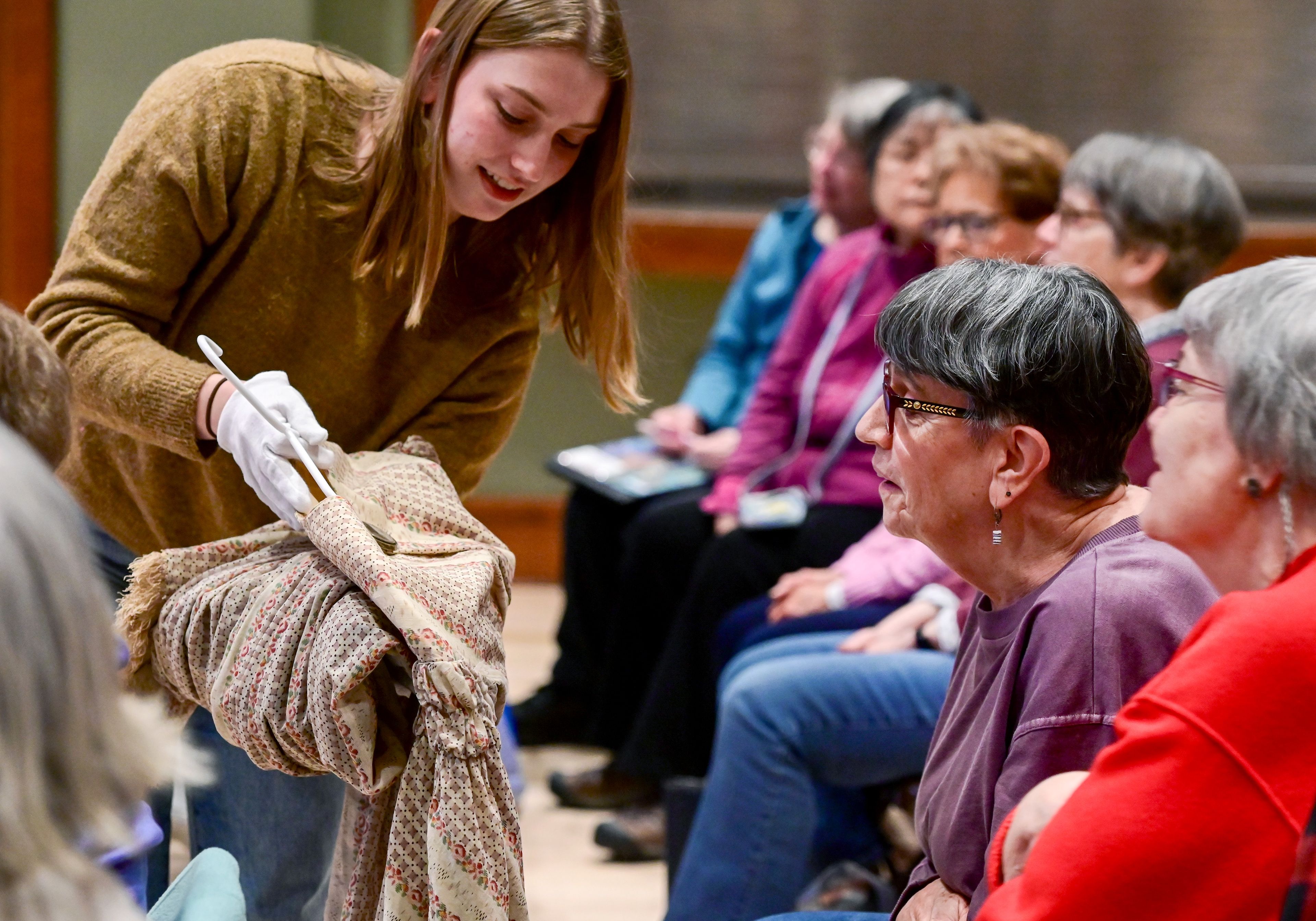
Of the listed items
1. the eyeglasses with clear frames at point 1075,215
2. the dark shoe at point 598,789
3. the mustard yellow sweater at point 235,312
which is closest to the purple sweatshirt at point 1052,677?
the mustard yellow sweater at point 235,312

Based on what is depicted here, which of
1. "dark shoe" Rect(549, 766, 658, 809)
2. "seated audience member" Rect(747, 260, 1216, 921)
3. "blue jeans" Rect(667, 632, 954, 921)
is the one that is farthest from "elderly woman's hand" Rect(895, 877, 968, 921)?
"dark shoe" Rect(549, 766, 658, 809)

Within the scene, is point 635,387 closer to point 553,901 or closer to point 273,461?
point 273,461

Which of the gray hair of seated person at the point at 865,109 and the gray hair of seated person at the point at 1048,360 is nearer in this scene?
the gray hair of seated person at the point at 1048,360

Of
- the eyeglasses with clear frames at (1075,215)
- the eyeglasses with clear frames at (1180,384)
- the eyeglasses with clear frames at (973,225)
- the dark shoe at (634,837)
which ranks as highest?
the eyeglasses with clear frames at (1180,384)

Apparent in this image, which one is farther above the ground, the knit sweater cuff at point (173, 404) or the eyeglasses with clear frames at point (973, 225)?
the eyeglasses with clear frames at point (973, 225)

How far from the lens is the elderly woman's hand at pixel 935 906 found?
1333mm

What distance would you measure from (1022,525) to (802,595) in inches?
48.4

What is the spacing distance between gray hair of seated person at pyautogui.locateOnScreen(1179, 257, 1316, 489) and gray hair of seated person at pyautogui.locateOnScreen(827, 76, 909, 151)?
225 cm

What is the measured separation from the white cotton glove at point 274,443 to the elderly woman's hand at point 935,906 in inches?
27.3

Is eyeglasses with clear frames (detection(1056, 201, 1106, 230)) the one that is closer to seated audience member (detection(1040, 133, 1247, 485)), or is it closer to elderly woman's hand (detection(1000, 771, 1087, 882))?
seated audience member (detection(1040, 133, 1247, 485))

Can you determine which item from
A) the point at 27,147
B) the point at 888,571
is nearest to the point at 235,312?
the point at 888,571

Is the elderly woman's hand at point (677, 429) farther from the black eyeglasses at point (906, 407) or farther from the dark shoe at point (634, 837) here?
the black eyeglasses at point (906, 407)

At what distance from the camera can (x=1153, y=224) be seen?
235 cm

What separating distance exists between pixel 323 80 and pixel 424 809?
0.82 m
